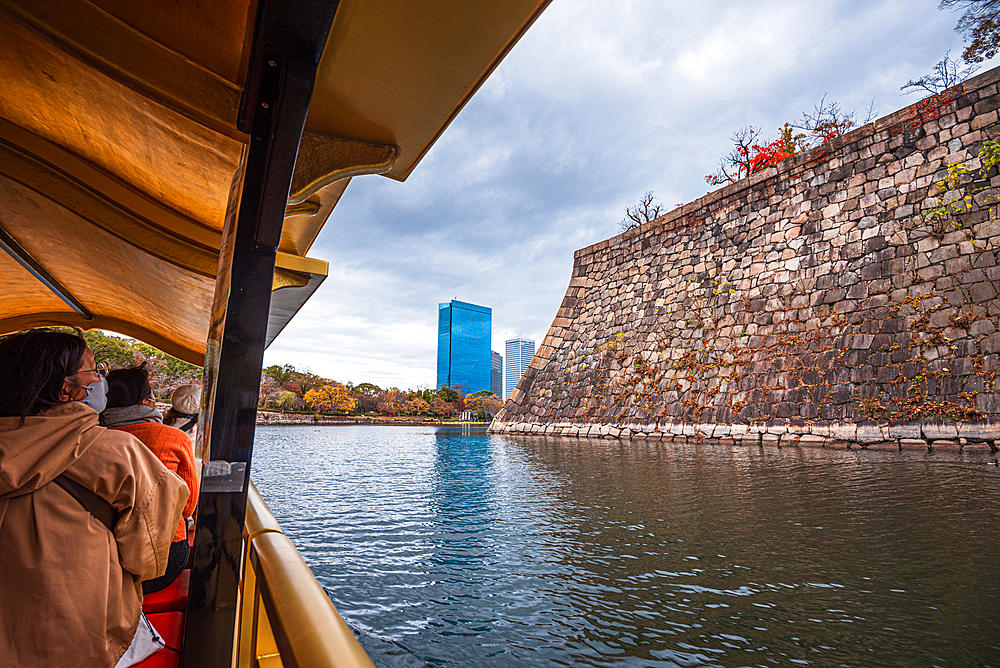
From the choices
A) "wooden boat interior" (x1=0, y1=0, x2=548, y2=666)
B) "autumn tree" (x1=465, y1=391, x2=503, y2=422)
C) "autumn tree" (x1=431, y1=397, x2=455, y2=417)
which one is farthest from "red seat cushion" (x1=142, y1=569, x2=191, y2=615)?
"autumn tree" (x1=431, y1=397, x2=455, y2=417)

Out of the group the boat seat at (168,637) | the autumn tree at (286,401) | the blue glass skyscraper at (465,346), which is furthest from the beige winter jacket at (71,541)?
the blue glass skyscraper at (465,346)

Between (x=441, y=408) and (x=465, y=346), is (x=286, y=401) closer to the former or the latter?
(x=441, y=408)

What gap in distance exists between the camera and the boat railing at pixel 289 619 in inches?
19.2

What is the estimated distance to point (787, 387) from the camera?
6.46 metres

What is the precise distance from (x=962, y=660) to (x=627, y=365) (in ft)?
26.9

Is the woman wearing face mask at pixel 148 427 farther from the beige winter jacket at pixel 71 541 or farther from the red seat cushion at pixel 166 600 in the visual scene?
the beige winter jacket at pixel 71 541

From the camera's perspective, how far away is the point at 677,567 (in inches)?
70.7

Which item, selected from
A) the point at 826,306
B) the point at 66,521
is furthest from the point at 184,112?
the point at 826,306

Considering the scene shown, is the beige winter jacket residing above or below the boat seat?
above

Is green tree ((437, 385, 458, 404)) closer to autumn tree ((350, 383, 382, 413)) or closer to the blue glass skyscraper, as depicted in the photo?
autumn tree ((350, 383, 382, 413))

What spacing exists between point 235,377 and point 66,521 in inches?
12.3

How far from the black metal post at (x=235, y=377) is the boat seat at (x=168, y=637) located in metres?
0.18

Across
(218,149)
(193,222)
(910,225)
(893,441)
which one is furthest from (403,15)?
(910,225)

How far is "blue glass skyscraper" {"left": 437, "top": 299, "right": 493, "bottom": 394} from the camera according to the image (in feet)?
161
